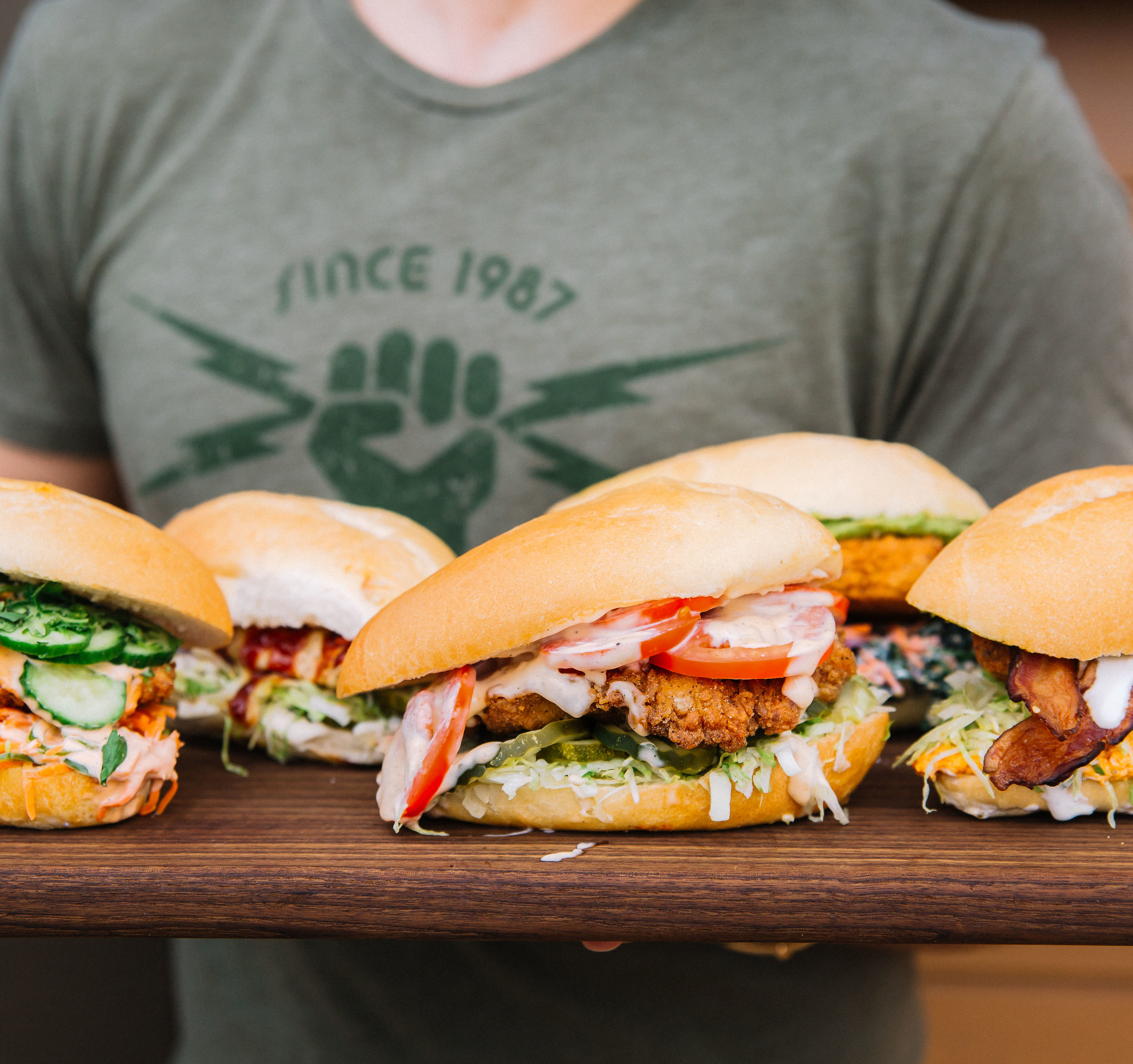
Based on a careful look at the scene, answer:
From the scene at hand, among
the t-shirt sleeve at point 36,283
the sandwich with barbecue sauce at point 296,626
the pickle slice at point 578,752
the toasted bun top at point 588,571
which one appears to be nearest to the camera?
the toasted bun top at point 588,571

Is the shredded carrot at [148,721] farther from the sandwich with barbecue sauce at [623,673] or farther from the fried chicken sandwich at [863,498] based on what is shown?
the fried chicken sandwich at [863,498]

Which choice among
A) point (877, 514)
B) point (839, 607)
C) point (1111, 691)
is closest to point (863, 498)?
point (877, 514)

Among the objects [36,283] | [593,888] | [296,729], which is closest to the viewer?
[593,888]

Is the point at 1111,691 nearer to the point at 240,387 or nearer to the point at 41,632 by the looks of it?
the point at 41,632

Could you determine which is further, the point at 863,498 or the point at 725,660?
the point at 863,498

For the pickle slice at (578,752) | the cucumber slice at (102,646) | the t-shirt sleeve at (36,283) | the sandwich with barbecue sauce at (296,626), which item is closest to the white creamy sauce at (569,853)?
the pickle slice at (578,752)

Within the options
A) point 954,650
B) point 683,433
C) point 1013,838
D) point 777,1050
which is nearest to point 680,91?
point 683,433

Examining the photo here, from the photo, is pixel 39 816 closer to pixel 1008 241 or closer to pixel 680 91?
pixel 680 91

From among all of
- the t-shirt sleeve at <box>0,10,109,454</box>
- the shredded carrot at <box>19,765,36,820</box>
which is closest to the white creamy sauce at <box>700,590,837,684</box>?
the shredded carrot at <box>19,765,36,820</box>
